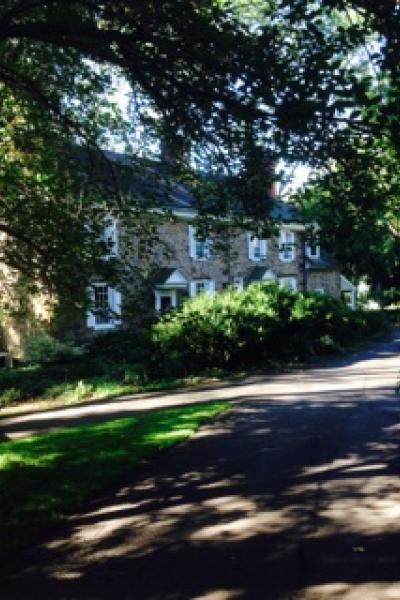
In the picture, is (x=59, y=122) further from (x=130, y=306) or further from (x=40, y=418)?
(x=40, y=418)

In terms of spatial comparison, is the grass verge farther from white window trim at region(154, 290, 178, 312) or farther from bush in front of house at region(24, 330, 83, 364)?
white window trim at region(154, 290, 178, 312)

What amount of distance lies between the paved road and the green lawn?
39 cm

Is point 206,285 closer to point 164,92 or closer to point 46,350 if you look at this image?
point 46,350

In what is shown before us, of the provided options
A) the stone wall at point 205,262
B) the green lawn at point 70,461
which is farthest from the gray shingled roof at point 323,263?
the green lawn at point 70,461

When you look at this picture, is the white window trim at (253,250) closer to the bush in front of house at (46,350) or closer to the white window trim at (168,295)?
the white window trim at (168,295)

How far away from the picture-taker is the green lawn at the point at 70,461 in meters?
7.71

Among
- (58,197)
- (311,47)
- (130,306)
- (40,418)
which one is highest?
(311,47)

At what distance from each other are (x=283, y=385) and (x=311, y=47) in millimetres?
12223

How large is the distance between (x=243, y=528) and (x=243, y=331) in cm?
1689

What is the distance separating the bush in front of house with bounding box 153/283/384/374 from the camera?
73.8 ft

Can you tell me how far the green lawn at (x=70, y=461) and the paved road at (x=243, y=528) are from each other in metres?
0.39

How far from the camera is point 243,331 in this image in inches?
927

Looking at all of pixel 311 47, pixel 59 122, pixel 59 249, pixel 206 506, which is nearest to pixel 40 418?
pixel 59 249

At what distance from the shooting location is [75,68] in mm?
11719
